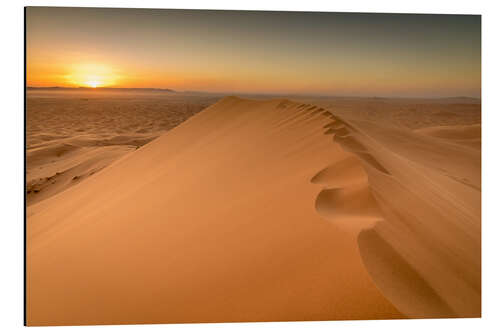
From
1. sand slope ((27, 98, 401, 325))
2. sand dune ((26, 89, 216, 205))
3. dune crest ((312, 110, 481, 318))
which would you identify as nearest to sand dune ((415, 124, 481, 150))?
dune crest ((312, 110, 481, 318))

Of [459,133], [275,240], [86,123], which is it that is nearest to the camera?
[275,240]

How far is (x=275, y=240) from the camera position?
8.95 ft

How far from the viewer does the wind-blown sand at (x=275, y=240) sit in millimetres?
2516

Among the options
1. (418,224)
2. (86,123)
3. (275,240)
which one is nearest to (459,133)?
(418,224)

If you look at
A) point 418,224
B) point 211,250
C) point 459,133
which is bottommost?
point 211,250

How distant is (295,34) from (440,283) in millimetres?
2210

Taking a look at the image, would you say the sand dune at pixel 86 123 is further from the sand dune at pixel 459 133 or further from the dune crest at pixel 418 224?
the sand dune at pixel 459 133

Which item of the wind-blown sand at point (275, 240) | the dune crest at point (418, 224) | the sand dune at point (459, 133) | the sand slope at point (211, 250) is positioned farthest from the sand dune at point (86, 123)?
the sand dune at point (459, 133)

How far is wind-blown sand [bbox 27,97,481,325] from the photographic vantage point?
2516mm

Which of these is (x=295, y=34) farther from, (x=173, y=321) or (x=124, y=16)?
(x=173, y=321)

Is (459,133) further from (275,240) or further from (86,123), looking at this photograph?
(86,123)

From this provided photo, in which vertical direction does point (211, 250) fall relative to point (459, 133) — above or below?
below

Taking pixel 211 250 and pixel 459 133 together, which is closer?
pixel 211 250
